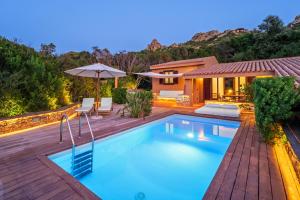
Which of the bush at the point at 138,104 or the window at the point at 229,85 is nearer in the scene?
the bush at the point at 138,104

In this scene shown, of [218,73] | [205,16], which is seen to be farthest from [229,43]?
[205,16]

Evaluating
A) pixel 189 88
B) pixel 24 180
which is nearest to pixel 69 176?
pixel 24 180

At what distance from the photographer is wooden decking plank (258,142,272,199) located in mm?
2930

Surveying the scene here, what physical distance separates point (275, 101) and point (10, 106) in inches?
346

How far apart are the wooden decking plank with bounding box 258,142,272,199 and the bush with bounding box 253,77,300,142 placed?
0.80 m

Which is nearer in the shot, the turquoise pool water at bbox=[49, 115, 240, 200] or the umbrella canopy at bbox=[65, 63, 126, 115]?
the turquoise pool water at bbox=[49, 115, 240, 200]

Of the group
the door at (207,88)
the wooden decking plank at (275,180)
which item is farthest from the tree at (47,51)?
the door at (207,88)

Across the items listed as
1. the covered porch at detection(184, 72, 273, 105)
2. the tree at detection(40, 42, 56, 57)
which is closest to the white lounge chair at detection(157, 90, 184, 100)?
the covered porch at detection(184, 72, 273, 105)

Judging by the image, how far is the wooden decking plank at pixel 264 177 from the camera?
2.93 m

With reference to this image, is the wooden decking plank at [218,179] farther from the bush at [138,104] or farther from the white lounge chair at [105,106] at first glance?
the white lounge chair at [105,106]

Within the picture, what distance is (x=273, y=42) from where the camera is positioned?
24.7 metres

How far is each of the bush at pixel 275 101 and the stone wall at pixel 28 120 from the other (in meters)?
7.80

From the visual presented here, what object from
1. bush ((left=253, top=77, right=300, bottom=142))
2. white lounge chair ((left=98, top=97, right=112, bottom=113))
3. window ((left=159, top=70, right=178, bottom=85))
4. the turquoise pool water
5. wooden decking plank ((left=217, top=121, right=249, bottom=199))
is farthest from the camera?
window ((left=159, top=70, right=178, bottom=85))

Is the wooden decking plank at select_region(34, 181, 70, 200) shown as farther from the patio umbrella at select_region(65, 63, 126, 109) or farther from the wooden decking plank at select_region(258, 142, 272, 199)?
the patio umbrella at select_region(65, 63, 126, 109)
